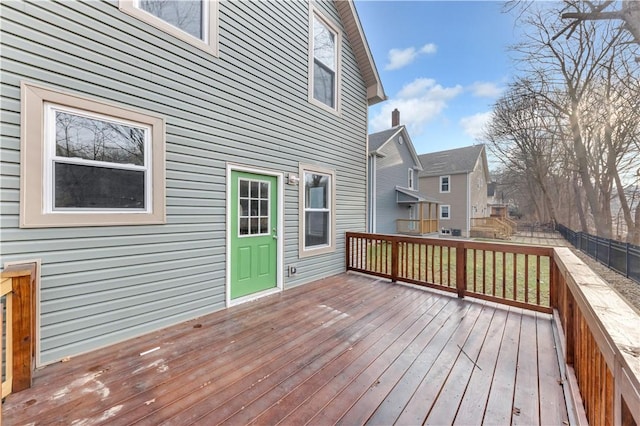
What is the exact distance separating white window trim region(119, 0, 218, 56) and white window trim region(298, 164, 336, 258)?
7.16 feet

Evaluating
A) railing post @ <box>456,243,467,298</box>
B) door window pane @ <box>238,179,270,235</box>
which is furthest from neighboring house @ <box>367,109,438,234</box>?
door window pane @ <box>238,179,270,235</box>

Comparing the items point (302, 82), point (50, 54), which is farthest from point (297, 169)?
point (50, 54)

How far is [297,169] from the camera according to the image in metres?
4.66

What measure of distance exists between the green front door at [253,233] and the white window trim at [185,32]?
1656mm

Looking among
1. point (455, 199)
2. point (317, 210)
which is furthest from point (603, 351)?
point (455, 199)

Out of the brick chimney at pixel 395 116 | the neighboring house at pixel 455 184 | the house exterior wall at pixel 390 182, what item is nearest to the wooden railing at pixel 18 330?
the house exterior wall at pixel 390 182

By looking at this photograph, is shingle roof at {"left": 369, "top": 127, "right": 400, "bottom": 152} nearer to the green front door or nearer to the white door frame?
the white door frame

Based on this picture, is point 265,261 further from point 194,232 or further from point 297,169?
point 297,169

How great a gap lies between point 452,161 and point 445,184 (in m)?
1.93

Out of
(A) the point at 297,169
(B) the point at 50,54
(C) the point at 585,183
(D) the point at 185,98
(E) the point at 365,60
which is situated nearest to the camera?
(B) the point at 50,54

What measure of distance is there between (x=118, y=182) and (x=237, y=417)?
247 centimetres

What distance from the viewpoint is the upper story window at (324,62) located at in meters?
5.13

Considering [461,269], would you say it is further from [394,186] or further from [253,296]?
[394,186]

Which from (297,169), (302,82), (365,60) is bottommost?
(297,169)
